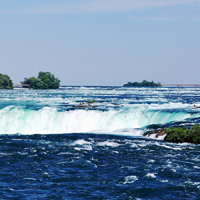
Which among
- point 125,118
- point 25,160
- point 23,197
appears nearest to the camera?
point 23,197

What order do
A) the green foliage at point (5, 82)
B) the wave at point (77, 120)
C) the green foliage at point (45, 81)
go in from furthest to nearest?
the green foliage at point (45, 81)
the green foliage at point (5, 82)
the wave at point (77, 120)

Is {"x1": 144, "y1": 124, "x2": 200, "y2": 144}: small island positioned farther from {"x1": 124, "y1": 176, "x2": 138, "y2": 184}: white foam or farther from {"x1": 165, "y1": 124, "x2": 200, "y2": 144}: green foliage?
{"x1": 124, "y1": 176, "x2": 138, "y2": 184}: white foam

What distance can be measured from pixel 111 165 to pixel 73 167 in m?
2.10

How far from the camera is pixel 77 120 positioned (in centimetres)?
4456

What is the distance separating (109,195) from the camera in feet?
58.6

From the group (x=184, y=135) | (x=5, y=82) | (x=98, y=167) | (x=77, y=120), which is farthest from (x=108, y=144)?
(x=5, y=82)

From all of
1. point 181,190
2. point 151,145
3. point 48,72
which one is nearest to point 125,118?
point 151,145

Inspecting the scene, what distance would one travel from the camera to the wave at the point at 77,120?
42.7 m

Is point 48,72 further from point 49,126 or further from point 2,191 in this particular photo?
point 2,191

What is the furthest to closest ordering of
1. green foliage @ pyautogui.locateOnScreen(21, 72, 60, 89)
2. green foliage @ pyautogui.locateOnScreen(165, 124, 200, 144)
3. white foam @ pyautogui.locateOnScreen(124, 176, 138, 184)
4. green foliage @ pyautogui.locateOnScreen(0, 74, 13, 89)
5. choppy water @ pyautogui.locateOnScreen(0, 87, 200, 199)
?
green foliage @ pyautogui.locateOnScreen(21, 72, 60, 89), green foliage @ pyautogui.locateOnScreen(0, 74, 13, 89), green foliage @ pyautogui.locateOnScreen(165, 124, 200, 144), white foam @ pyautogui.locateOnScreen(124, 176, 138, 184), choppy water @ pyautogui.locateOnScreen(0, 87, 200, 199)

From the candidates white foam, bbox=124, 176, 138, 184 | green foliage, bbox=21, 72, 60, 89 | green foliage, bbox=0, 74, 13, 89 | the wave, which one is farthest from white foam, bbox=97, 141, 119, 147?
green foliage, bbox=21, 72, 60, 89

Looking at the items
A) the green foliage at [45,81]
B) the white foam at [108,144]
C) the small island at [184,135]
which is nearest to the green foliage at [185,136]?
the small island at [184,135]

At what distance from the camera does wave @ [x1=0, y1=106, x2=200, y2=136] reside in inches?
1681

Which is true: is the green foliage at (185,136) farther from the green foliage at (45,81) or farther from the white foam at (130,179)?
the green foliage at (45,81)
